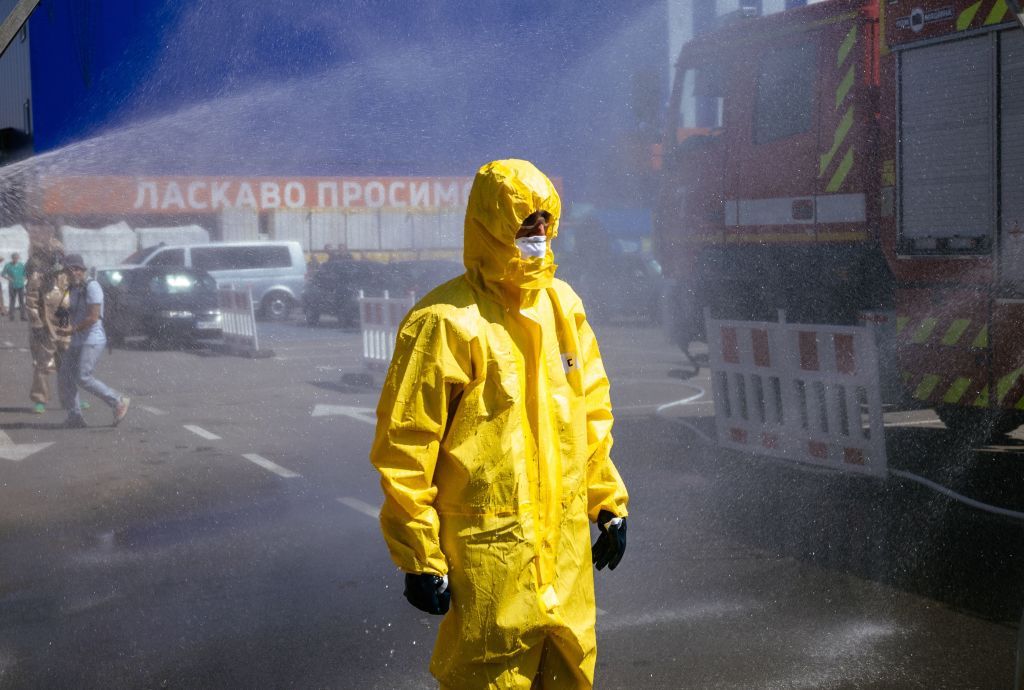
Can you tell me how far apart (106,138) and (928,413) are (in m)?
6.23

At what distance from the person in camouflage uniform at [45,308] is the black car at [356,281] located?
130 centimetres

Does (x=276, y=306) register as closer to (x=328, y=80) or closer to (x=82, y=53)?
(x=328, y=80)

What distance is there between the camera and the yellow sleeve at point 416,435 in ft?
7.41

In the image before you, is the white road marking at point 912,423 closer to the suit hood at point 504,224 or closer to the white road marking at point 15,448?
the white road marking at point 15,448

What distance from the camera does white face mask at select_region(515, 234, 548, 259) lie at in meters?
2.38

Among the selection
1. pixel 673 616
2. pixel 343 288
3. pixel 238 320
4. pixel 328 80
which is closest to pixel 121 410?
pixel 238 320

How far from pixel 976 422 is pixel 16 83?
5877mm


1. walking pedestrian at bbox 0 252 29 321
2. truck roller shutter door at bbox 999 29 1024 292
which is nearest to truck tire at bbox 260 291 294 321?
walking pedestrian at bbox 0 252 29 321

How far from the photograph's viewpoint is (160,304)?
5.34 meters

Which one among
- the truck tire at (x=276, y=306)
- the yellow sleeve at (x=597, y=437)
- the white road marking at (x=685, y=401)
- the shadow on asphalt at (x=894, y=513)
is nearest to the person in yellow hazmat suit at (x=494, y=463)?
the yellow sleeve at (x=597, y=437)

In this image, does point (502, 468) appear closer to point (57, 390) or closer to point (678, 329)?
point (57, 390)

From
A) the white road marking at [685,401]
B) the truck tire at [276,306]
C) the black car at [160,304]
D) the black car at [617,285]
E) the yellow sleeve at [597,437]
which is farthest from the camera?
the white road marking at [685,401]

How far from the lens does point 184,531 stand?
214 inches

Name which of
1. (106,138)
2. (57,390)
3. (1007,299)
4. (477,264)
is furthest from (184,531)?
(1007,299)
